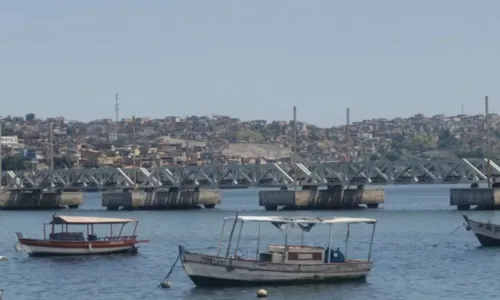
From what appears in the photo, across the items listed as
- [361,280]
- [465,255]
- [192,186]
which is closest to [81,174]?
[192,186]

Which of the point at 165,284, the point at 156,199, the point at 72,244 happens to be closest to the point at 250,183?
the point at 156,199

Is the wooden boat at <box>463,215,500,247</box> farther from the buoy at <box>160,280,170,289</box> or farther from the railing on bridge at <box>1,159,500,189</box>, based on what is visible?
the railing on bridge at <box>1,159,500,189</box>

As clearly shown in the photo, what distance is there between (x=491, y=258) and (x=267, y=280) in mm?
19113

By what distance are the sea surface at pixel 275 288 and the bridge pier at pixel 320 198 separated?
2402 centimetres

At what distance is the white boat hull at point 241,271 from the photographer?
6059 cm

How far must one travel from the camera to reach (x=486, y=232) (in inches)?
3182

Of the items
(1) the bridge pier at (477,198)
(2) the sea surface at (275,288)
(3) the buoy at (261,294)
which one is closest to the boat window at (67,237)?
(2) the sea surface at (275,288)

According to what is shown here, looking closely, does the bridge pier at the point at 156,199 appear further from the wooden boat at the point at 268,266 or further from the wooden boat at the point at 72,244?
the wooden boat at the point at 268,266

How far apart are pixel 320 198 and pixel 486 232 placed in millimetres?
55973

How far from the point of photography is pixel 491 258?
248ft

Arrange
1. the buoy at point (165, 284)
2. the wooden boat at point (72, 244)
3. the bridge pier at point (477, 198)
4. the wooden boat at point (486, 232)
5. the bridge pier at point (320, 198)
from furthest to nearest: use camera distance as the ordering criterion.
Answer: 1. the bridge pier at point (320, 198)
2. the bridge pier at point (477, 198)
3. the wooden boat at point (486, 232)
4. the wooden boat at point (72, 244)
5. the buoy at point (165, 284)

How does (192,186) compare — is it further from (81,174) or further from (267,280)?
(267,280)

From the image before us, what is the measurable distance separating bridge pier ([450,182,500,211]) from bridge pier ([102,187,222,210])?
30.3 m

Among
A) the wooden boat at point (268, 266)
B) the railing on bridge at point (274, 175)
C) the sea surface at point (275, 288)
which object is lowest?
the sea surface at point (275, 288)
